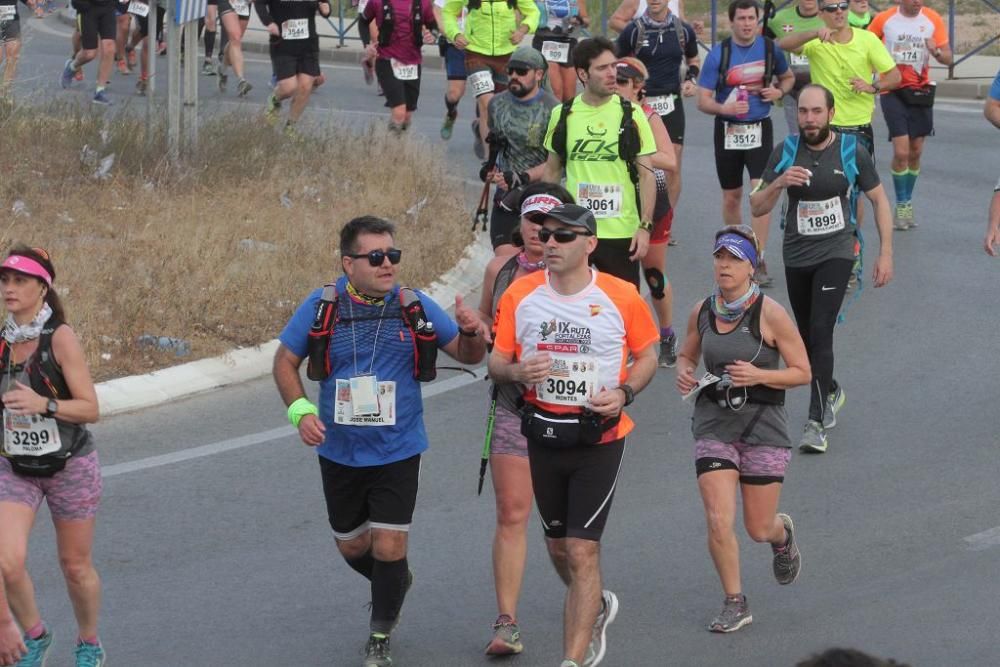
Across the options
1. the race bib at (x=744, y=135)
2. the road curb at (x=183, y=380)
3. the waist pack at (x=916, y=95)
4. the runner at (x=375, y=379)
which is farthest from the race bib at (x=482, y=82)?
the runner at (x=375, y=379)

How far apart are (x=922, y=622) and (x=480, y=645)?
1743 mm

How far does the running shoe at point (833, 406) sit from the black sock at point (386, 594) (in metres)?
3.49

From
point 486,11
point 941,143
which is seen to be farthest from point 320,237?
point 941,143

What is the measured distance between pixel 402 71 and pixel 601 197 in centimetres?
785

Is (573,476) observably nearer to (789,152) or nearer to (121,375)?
(789,152)

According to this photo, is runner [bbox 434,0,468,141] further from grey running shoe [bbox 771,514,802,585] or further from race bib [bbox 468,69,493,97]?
grey running shoe [bbox 771,514,802,585]

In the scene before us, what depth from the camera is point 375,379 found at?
664 centimetres

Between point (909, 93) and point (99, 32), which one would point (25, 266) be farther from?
point (99, 32)

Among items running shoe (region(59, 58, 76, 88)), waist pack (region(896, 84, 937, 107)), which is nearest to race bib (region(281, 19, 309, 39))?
running shoe (region(59, 58, 76, 88))

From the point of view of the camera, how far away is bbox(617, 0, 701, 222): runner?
14070mm

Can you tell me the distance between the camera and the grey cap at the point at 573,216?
6.43 m

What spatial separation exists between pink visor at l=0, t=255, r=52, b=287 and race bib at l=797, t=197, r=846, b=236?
437 cm

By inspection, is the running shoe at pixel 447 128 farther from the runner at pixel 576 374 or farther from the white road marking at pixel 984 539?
the runner at pixel 576 374

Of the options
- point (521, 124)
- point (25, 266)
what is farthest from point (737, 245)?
point (521, 124)
